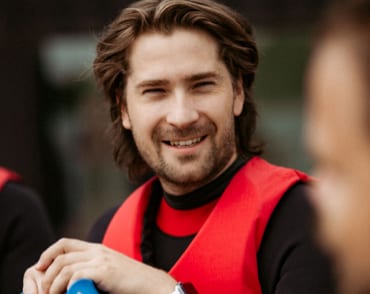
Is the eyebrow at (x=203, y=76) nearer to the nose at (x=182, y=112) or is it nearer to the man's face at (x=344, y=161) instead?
the nose at (x=182, y=112)

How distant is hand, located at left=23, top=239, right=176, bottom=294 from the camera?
173 centimetres

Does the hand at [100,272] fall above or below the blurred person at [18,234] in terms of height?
above

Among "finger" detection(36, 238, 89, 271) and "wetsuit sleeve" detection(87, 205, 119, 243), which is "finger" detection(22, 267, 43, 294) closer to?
"finger" detection(36, 238, 89, 271)

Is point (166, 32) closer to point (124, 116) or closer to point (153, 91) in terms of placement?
point (153, 91)

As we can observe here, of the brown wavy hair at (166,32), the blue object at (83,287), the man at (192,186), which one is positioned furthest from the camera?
the brown wavy hair at (166,32)

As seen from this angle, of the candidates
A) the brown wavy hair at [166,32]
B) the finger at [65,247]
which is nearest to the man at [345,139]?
the finger at [65,247]

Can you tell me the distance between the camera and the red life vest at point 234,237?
188cm

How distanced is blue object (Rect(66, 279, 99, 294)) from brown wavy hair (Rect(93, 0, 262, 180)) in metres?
0.72

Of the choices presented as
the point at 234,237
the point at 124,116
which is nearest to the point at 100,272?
the point at 234,237

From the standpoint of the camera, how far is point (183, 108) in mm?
2031

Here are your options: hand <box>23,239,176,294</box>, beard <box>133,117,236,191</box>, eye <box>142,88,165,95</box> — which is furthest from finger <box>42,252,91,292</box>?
eye <box>142,88,165,95</box>

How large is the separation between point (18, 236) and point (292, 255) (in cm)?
95

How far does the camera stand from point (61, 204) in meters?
6.33

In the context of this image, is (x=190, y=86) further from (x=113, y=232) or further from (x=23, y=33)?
(x=23, y=33)
